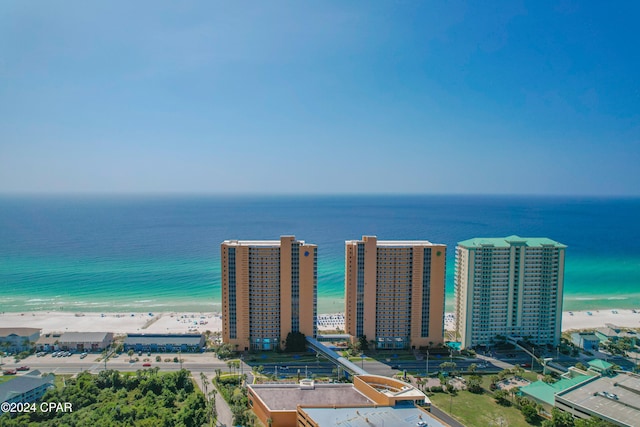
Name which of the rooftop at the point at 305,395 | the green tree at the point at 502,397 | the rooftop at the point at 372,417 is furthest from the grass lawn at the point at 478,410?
the rooftop at the point at 305,395

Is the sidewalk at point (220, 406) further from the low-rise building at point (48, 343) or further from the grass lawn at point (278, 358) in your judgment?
the low-rise building at point (48, 343)

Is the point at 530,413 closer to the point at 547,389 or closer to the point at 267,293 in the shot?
the point at 547,389

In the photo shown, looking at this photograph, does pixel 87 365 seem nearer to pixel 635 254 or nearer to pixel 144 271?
pixel 144 271

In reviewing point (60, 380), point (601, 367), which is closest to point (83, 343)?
point (60, 380)

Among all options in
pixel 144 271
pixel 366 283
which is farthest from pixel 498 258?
pixel 144 271

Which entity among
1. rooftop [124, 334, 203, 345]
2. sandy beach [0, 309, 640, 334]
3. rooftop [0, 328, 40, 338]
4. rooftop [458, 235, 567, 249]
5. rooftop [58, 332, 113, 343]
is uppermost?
rooftop [458, 235, 567, 249]

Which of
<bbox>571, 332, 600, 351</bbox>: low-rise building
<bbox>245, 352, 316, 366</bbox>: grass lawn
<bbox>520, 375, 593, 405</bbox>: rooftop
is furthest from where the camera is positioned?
<bbox>571, 332, 600, 351</bbox>: low-rise building

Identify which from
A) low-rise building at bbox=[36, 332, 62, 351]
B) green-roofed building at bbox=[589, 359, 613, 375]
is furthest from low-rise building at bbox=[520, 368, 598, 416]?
low-rise building at bbox=[36, 332, 62, 351]

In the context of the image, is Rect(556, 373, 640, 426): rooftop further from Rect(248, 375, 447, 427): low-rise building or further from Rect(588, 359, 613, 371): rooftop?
Rect(248, 375, 447, 427): low-rise building
